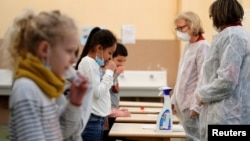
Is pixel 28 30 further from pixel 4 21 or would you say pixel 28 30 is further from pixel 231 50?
pixel 4 21

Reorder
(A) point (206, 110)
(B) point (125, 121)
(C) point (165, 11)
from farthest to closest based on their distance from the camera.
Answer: (C) point (165, 11) → (B) point (125, 121) → (A) point (206, 110)

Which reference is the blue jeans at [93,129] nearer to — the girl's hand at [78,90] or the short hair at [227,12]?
the short hair at [227,12]

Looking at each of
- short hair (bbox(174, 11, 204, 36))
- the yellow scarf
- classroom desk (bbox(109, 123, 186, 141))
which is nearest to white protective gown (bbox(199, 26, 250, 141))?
classroom desk (bbox(109, 123, 186, 141))

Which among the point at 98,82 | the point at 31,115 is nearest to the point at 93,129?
the point at 98,82

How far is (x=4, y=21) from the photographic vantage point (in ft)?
22.1

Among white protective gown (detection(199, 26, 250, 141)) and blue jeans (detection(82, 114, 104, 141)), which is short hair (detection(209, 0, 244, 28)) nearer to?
white protective gown (detection(199, 26, 250, 141))

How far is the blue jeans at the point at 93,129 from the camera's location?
2711 mm

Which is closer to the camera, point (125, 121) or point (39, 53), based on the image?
point (39, 53)

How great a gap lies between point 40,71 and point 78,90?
0.15 meters

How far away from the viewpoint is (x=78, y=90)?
137 cm

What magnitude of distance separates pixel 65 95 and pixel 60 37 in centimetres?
33

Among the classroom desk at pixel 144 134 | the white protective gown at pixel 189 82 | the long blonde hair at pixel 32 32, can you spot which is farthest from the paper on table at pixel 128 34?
the long blonde hair at pixel 32 32

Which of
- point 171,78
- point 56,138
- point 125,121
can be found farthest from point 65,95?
point 171,78

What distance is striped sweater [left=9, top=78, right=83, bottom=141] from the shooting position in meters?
1.24
